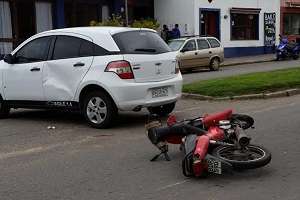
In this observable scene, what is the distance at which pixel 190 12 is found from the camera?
99.0 ft

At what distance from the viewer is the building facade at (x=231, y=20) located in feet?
99.9

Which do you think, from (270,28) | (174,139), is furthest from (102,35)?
(270,28)

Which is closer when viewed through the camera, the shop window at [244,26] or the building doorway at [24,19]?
the building doorway at [24,19]

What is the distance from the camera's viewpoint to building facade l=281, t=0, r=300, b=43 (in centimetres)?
3656

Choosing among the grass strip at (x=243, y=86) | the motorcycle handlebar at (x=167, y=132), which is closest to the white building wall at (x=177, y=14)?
the grass strip at (x=243, y=86)

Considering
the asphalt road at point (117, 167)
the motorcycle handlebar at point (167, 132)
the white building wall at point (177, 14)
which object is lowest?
the asphalt road at point (117, 167)

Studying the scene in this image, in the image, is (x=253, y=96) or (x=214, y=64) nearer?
(x=253, y=96)

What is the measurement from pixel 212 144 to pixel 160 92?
11.3 ft

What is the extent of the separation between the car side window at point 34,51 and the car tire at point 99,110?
1.31 m

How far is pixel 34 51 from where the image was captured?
34.5 feet

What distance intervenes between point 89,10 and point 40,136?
1960 cm

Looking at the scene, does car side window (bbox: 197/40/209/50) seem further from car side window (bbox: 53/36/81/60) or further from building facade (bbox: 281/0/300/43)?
car side window (bbox: 53/36/81/60)

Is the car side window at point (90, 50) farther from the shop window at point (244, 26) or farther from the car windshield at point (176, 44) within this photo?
the shop window at point (244, 26)

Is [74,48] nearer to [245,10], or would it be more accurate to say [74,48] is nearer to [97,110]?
[97,110]
